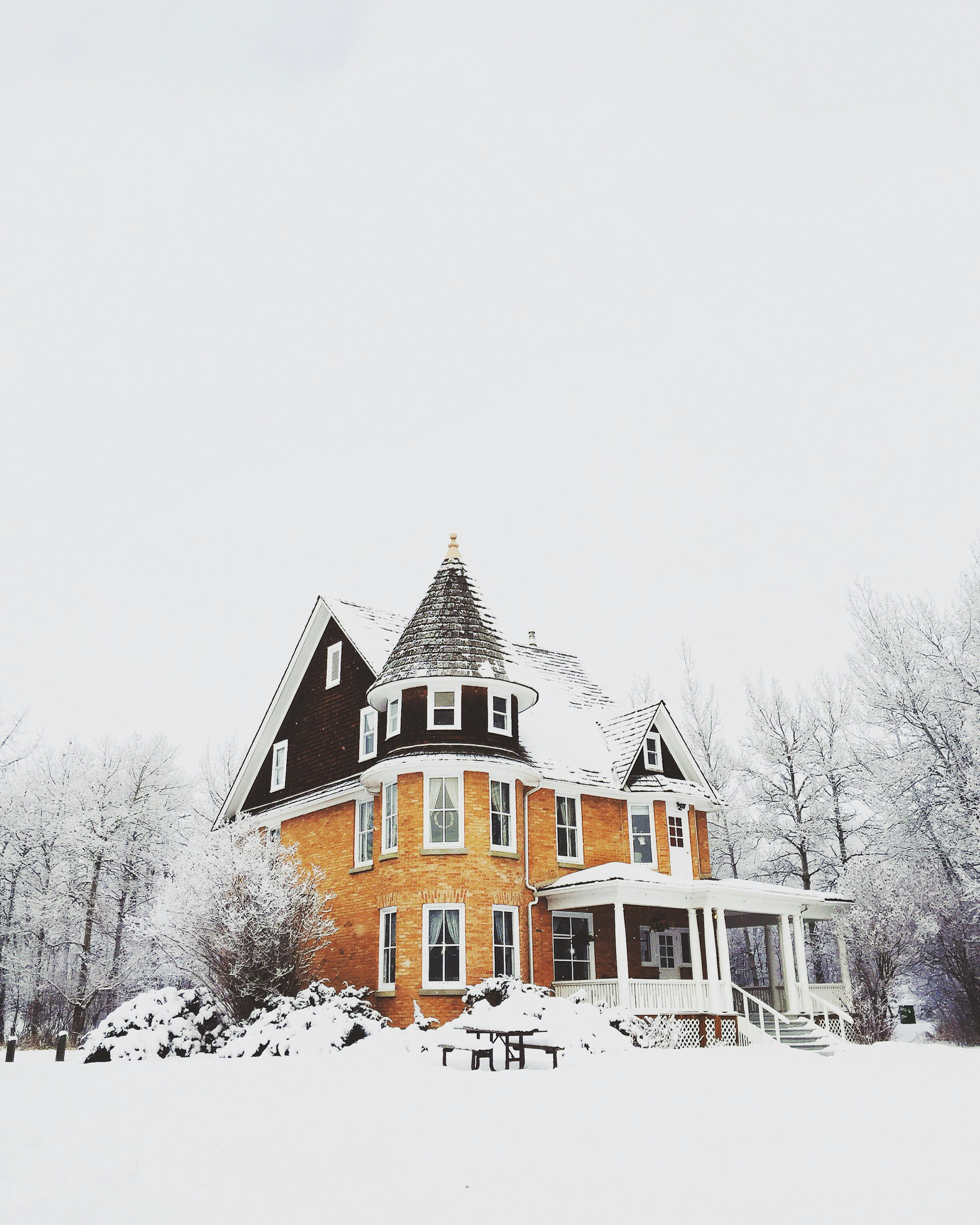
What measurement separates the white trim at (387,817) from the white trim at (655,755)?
7.98 metres

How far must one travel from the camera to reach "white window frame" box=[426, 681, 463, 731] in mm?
24797

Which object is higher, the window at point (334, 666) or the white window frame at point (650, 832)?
the window at point (334, 666)

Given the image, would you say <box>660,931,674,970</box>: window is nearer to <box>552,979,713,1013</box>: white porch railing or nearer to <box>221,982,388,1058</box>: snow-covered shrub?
<box>552,979,713,1013</box>: white porch railing

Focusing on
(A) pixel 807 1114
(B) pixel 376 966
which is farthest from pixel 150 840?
(A) pixel 807 1114

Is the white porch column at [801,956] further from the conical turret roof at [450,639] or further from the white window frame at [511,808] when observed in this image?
the conical turret roof at [450,639]

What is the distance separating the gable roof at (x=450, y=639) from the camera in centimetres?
2508

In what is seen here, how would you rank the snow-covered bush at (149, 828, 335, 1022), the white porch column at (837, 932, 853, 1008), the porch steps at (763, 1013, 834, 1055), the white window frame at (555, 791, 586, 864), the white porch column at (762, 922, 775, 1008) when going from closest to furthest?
1. the snow-covered bush at (149, 828, 335, 1022)
2. the porch steps at (763, 1013, 834, 1055)
3. the white window frame at (555, 791, 586, 864)
4. the white porch column at (837, 932, 853, 1008)
5. the white porch column at (762, 922, 775, 1008)

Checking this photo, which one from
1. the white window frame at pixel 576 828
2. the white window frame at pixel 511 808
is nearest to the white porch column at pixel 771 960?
the white window frame at pixel 576 828

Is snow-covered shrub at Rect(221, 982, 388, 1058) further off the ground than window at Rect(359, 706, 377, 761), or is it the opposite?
window at Rect(359, 706, 377, 761)

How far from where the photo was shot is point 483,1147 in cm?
962

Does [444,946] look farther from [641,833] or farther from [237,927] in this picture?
[641,833]

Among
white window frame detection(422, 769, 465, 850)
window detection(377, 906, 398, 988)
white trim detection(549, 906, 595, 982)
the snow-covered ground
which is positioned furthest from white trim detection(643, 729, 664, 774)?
the snow-covered ground

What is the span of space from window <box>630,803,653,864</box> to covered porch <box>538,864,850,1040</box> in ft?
1.78

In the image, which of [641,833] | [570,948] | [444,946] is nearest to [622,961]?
[570,948]
